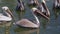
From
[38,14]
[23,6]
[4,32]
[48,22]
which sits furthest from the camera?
[23,6]

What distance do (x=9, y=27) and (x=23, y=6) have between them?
10.9 ft

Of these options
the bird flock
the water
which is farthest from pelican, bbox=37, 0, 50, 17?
the water

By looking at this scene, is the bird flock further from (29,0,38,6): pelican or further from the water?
the water

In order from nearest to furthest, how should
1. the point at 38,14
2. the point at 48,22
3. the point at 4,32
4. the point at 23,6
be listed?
the point at 4,32 → the point at 48,22 → the point at 38,14 → the point at 23,6

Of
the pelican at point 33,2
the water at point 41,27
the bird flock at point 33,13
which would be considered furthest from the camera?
the pelican at point 33,2

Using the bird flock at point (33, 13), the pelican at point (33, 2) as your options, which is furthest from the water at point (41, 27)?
the pelican at point (33, 2)

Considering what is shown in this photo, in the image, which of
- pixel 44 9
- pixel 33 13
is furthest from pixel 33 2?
pixel 33 13

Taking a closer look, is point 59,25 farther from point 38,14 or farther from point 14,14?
point 14,14

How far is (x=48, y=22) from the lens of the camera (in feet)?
46.6

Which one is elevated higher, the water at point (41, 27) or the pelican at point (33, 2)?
the pelican at point (33, 2)

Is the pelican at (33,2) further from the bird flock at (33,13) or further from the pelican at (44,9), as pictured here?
the pelican at (44,9)

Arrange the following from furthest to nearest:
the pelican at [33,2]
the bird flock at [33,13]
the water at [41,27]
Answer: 1. the pelican at [33,2]
2. the bird flock at [33,13]
3. the water at [41,27]

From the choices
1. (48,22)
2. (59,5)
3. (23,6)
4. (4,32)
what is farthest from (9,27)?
(59,5)

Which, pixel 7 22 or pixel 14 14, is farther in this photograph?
pixel 14 14
